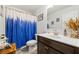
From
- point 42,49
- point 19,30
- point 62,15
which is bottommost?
point 42,49

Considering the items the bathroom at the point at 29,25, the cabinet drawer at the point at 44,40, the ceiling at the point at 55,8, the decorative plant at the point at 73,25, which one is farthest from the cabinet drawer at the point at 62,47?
the ceiling at the point at 55,8

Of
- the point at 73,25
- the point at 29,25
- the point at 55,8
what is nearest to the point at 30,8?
the point at 29,25

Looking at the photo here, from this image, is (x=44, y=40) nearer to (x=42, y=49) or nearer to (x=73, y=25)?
(x=42, y=49)

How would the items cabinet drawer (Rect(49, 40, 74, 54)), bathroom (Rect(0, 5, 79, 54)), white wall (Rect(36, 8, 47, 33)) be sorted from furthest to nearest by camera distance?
1. white wall (Rect(36, 8, 47, 33))
2. bathroom (Rect(0, 5, 79, 54))
3. cabinet drawer (Rect(49, 40, 74, 54))

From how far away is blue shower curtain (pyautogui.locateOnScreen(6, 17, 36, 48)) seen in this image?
39.9 inches

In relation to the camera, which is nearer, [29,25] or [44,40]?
[29,25]

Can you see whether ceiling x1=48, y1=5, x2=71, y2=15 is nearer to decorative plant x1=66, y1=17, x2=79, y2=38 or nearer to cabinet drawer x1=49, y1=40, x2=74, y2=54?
decorative plant x1=66, y1=17, x2=79, y2=38

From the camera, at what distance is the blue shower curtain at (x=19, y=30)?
101 centimetres

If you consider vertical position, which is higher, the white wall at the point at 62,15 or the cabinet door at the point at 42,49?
the white wall at the point at 62,15

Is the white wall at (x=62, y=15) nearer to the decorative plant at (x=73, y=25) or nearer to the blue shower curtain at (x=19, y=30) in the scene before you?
the decorative plant at (x=73, y=25)

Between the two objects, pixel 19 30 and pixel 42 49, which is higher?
pixel 19 30

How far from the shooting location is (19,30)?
3.46 ft

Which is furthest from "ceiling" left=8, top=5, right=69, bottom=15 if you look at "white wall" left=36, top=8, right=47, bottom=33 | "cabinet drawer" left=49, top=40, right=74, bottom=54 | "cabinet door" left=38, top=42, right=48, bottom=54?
"cabinet door" left=38, top=42, right=48, bottom=54
